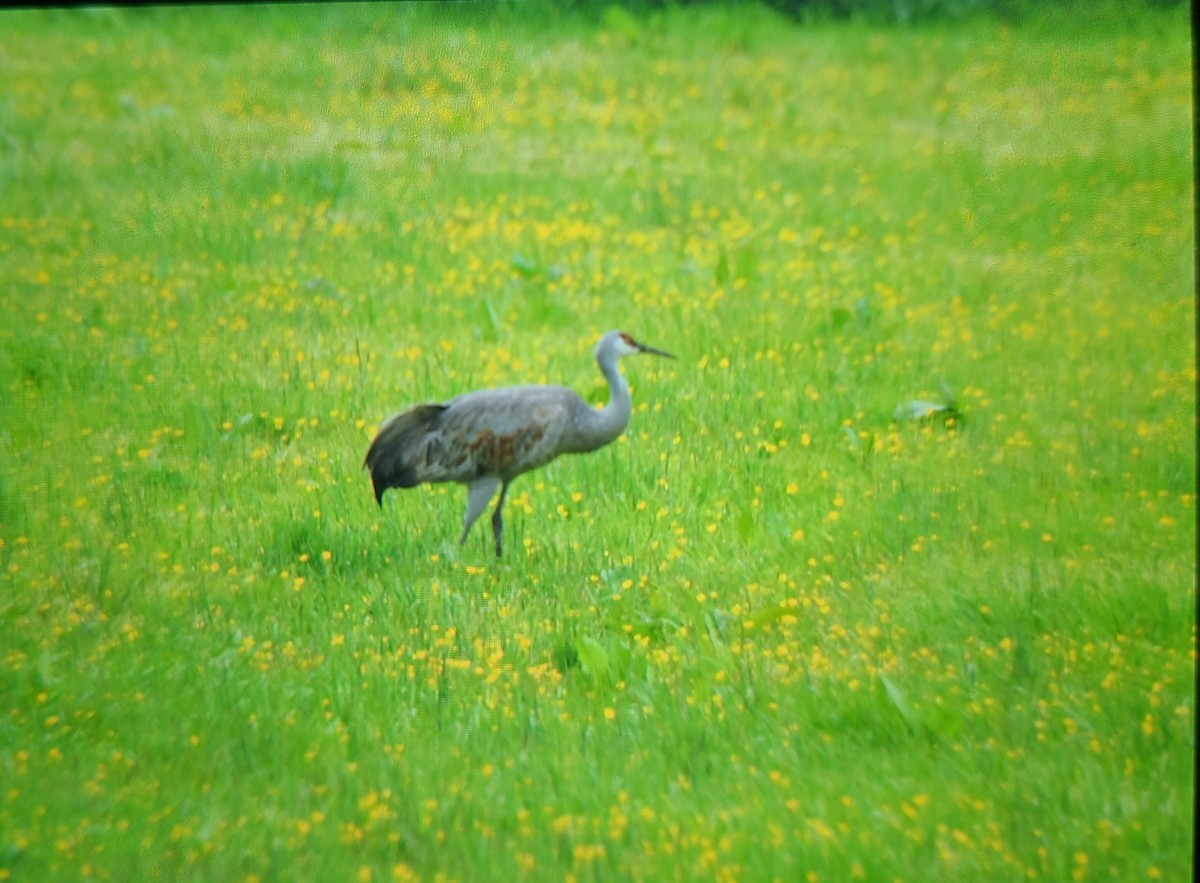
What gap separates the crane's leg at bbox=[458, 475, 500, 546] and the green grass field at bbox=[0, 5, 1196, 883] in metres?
0.16

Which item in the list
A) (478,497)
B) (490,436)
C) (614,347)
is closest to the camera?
(490,436)

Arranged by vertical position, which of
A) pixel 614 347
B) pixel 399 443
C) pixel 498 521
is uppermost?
pixel 614 347

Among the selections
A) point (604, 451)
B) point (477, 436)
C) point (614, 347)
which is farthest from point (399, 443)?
point (604, 451)

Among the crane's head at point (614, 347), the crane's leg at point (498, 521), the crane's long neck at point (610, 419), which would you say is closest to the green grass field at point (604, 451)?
the crane's leg at point (498, 521)

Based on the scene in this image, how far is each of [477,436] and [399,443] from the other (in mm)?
385

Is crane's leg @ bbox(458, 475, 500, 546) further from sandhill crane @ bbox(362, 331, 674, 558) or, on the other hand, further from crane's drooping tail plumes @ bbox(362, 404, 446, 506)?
crane's drooping tail plumes @ bbox(362, 404, 446, 506)

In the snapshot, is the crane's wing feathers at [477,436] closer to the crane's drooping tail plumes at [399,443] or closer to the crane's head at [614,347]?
the crane's drooping tail plumes at [399,443]

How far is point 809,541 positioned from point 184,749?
110 inches

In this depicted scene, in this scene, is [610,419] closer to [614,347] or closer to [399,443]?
[614,347]

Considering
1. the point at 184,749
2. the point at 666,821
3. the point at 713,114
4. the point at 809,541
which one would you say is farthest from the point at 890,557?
the point at 713,114

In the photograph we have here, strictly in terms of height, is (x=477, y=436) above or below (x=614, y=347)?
below

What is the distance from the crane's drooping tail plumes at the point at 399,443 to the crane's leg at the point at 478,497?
25 cm

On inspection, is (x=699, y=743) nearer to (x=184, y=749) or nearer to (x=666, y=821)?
(x=666, y=821)

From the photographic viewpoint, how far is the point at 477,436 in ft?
21.5
